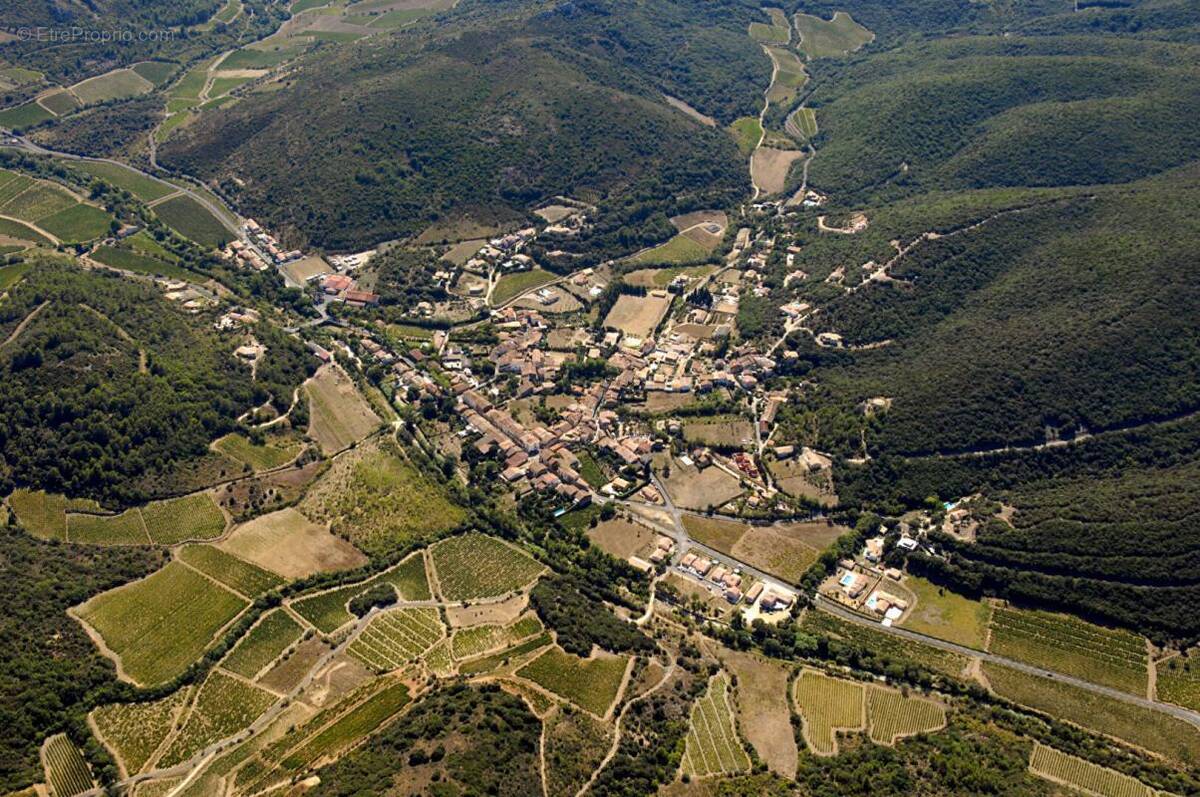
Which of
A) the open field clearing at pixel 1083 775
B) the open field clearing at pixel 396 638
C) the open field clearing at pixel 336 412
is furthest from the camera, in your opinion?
the open field clearing at pixel 336 412

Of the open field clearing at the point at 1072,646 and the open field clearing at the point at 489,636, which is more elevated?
the open field clearing at the point at 489,636

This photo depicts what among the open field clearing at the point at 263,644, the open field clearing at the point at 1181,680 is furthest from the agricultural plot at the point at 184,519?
the open field clearing at the point at 1181,680

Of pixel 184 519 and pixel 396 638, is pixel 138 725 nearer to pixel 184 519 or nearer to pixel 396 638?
pixel 396 638

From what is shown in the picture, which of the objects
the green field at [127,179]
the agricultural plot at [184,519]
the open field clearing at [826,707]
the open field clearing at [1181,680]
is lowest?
the open field clearing at [826,707]

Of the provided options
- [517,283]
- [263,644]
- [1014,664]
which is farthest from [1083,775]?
[517,283]

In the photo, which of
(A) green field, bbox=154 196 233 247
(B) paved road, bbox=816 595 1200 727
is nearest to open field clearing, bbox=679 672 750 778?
(B) paved road, bbox=816 595 1200 727

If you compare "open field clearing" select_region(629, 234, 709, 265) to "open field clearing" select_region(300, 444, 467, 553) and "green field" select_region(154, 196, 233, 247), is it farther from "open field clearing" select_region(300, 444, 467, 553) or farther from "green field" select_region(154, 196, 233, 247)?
"green field" select_region(154, 196, 233, 247)

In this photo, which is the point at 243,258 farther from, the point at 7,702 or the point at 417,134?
the point at 7,702

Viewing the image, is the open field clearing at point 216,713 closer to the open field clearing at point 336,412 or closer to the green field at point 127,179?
the open field clearing at point 336,412
